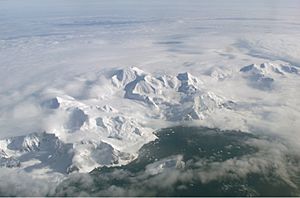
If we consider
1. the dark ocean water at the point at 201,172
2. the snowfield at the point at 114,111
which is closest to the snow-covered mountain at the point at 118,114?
the snowfield at the point at 114,111

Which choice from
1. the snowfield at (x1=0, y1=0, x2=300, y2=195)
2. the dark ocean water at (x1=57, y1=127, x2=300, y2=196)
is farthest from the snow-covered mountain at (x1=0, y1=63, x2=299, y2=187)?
the dark ocean water at (x1=57, y1=127, x2=300, y2=196)

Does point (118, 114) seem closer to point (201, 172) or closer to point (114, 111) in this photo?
point (114, 111)

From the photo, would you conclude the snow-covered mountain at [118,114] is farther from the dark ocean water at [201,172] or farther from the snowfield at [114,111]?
the dark ocean water at [201,172]

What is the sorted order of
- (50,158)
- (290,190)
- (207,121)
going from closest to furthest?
(290,190) < (50,158) < (207,121)

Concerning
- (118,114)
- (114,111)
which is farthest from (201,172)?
(114,111)

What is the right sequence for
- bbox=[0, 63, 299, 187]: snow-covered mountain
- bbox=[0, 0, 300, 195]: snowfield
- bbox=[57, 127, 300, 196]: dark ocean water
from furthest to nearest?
bbox=[0, 63, 299, 187]: snow-covered mountain → bbox=[0, 0, 300, 195]: snowfield → bbox=[57, 127, 300, 196]: dark ocean water

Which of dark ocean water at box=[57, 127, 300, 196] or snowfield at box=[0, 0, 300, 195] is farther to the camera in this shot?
snowfield at box=[0, 0, 300, 195]

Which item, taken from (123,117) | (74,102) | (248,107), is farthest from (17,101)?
(248,107)

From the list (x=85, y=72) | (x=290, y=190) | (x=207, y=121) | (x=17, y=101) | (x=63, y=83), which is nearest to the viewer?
(x=290, y=190)

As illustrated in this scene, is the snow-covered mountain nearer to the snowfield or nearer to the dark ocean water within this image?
the snowfield

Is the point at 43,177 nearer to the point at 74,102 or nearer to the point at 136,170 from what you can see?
the point at 136,170
